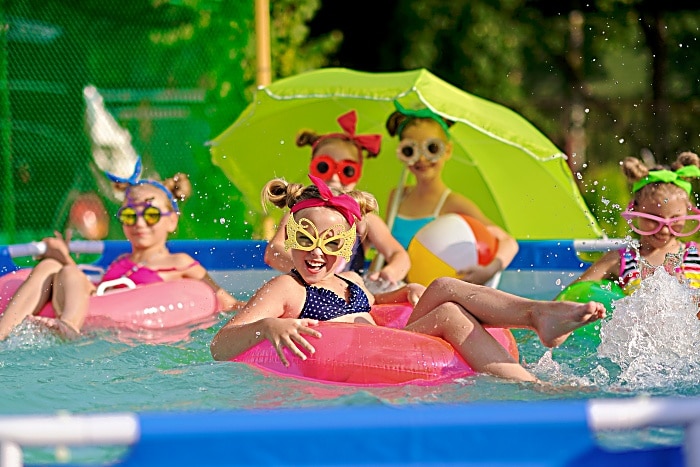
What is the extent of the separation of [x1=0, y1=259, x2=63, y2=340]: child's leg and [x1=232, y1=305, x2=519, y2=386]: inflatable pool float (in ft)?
5.50

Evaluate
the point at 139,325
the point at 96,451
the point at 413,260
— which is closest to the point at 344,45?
the point at 413,260

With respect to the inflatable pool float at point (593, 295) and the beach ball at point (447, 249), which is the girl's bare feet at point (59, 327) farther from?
the inflatable pool float at point (593, 295)

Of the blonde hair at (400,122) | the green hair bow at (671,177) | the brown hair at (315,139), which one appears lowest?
the green hair bow at (671,177)

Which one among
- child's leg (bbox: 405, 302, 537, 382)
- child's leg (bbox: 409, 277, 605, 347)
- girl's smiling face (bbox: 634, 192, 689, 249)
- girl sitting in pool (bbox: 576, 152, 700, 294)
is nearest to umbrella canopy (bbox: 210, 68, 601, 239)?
girl sitting in pool (bbox: 576, 152, 700, 294)

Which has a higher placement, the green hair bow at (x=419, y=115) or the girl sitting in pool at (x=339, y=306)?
the green hair bow at (x=419, y=115)

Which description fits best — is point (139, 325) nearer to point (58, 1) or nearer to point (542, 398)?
point (542, 398)

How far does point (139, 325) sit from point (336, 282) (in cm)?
140

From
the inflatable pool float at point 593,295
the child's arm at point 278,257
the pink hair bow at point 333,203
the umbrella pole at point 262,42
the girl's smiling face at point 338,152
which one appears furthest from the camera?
the umbrella pole at point 262,42

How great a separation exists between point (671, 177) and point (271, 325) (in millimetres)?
2482

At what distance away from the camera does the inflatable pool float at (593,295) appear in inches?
180

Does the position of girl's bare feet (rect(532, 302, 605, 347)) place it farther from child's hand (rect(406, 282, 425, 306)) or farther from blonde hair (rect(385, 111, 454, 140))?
blonde hair (rect(385, 111, 454, 140))

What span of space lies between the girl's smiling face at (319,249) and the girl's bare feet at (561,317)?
84 centimetres

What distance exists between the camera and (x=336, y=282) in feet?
13.7

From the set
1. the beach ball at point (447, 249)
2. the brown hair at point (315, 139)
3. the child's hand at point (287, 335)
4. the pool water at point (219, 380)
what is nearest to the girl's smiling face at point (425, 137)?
the brown hair at point (315, 139)
